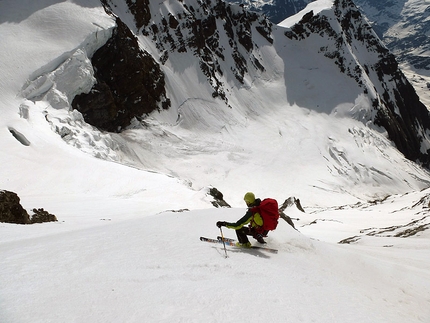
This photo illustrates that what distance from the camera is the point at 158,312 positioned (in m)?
3.14

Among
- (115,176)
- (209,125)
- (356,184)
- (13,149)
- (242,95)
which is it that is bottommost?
(356,184)

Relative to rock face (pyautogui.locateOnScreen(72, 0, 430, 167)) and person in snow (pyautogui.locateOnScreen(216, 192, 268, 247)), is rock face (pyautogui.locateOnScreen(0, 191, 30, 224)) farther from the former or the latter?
rock face (pyautogui.locateOnScreen(72, 0, 430, 167))

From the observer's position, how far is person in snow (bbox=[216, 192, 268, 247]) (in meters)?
5.99

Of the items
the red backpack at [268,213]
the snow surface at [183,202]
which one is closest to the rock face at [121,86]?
the snow surface at [183,202]

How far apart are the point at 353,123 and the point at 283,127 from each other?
48.9 ft

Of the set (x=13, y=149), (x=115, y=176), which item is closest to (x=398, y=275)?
(x=115, y=176)

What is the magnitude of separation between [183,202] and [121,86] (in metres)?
24.8

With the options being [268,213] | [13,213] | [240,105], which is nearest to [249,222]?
[268,213]

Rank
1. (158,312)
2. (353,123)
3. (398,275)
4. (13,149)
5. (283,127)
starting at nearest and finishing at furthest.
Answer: (158,312) → (398,275) → (13,149) → (283,127) → (353,123)

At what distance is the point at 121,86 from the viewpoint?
123 feet

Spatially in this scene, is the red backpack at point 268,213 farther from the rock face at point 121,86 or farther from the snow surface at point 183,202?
the rock face at point 121,86

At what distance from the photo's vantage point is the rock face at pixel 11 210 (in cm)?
816

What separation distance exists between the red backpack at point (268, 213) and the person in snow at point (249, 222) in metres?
0.07

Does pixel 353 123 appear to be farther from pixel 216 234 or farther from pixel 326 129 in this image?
pixel 216 234
